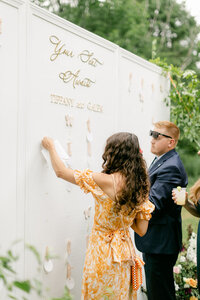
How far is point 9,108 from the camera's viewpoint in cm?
240

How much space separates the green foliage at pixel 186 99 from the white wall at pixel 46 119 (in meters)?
1.29

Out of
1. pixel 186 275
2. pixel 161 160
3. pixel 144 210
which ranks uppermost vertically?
pixel 161 160

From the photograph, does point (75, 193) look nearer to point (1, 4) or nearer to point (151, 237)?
point (151, 237)

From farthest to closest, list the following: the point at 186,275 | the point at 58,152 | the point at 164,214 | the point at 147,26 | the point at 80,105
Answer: the point at 147,26, the point at 186,275, the point at 164,214, the point at 80,105, the point at 58,152

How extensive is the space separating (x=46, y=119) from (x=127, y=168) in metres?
0.74

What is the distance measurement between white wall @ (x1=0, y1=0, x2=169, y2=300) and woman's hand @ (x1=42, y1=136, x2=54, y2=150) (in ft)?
0.14

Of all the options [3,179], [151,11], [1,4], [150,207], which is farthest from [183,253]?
[151,11]

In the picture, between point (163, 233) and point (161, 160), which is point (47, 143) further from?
point (163, 233)

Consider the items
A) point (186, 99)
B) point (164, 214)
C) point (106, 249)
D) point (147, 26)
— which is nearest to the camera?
point (106, 249)

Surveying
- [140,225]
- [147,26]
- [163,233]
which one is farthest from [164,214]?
[147,26]

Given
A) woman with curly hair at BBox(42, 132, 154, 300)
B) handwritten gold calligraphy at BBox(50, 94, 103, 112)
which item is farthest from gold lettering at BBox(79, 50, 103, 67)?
woman with curly hair at BBox(42, 132, 154, 300)

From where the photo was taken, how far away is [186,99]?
185 inches

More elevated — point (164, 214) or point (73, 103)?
point (73, 103)

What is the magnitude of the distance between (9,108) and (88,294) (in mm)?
1296
